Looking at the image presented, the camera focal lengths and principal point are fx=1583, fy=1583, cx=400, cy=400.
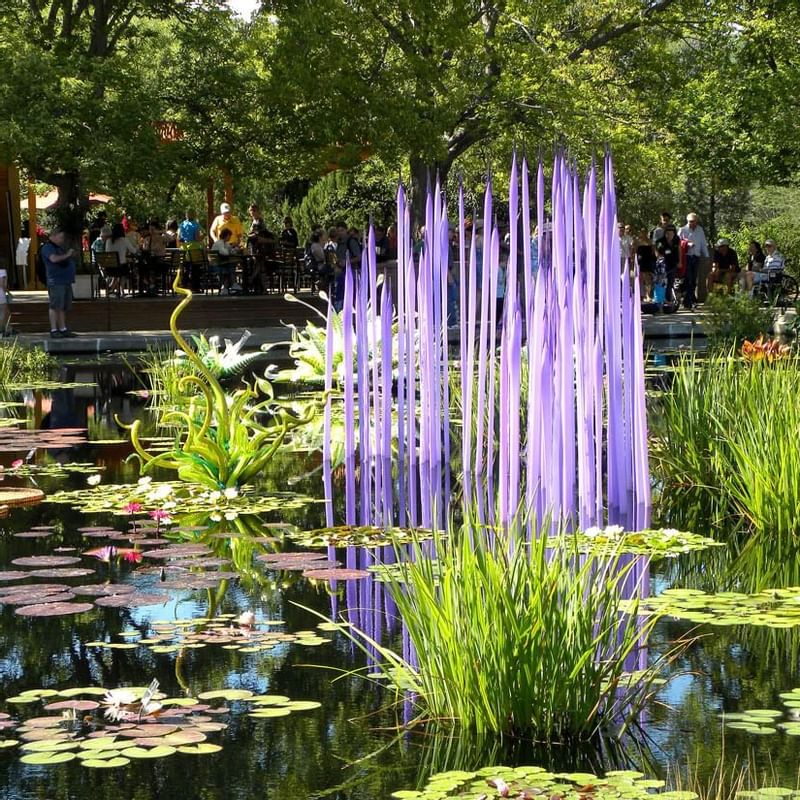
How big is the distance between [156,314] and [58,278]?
4.35 m

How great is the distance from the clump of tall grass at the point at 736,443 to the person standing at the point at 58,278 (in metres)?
13.6

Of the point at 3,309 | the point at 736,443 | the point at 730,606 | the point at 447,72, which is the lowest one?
the point at 730,606

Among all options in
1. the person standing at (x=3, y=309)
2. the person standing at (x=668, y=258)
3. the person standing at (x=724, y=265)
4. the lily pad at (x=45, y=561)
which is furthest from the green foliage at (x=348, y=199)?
the lily pad at (x=45, y=561)

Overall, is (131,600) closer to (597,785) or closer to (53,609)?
(53,609)

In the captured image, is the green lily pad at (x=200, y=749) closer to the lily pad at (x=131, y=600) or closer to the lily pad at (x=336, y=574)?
the lily pad at (x=131, y=600)

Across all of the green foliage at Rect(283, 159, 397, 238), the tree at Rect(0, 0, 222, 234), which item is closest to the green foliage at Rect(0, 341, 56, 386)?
the tree at Rect(0, 0, 222, 234)

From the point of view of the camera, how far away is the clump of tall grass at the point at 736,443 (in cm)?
888

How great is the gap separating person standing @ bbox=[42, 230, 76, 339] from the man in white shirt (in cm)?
1164

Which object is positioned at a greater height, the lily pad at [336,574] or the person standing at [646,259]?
the person standing at [646,259]

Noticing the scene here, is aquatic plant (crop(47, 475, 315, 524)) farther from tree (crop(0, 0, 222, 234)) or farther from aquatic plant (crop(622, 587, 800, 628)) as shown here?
tree (crop(0, 0, 222, 234))

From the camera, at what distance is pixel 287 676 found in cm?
602

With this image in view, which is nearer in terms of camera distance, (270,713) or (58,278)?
(270,713)

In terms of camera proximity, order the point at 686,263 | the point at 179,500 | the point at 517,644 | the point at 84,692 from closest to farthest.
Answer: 1. the point at 517,644
2. the point at 84,692
3. the point at 179,500
4. the point at 686,263

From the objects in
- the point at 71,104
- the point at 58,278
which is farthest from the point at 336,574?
the point at 71,104
